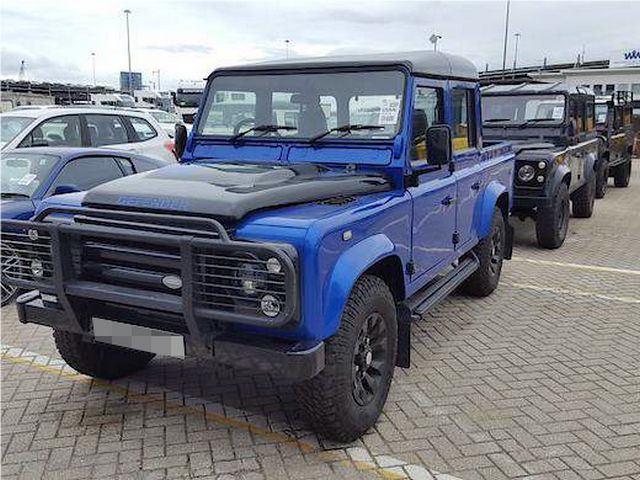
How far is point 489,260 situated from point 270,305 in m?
3.79

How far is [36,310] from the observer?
3.46 meters

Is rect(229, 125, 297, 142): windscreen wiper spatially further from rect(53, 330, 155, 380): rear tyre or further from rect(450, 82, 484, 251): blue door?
rect(53, 330, 155, 380): rear tyre

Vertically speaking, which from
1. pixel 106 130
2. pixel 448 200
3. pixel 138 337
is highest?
pixel 106 130

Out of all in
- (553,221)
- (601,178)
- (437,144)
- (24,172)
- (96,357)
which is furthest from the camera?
(601,178)

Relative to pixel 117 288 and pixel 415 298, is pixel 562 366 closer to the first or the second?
pixel 415 298

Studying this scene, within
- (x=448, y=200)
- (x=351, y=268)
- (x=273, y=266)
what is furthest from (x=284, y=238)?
(x=448, y=200)

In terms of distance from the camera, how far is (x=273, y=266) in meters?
2.78

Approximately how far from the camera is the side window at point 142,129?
10258 millimetres

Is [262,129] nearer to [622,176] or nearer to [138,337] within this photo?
[138,337]

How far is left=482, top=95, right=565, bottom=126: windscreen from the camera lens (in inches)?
356

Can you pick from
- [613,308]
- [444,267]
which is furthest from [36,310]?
[613,308]

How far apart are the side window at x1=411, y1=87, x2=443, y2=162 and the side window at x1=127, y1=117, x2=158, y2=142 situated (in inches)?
267

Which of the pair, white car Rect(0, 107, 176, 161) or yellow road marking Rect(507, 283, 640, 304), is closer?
yellow road marking Rect(507, 283, 640, 304)

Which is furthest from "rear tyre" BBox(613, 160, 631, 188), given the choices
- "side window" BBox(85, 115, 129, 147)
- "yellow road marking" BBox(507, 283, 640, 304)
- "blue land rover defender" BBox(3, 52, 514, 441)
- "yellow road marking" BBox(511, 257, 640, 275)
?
"blue land rover defender" BBox(3, 52, 514, 441)
